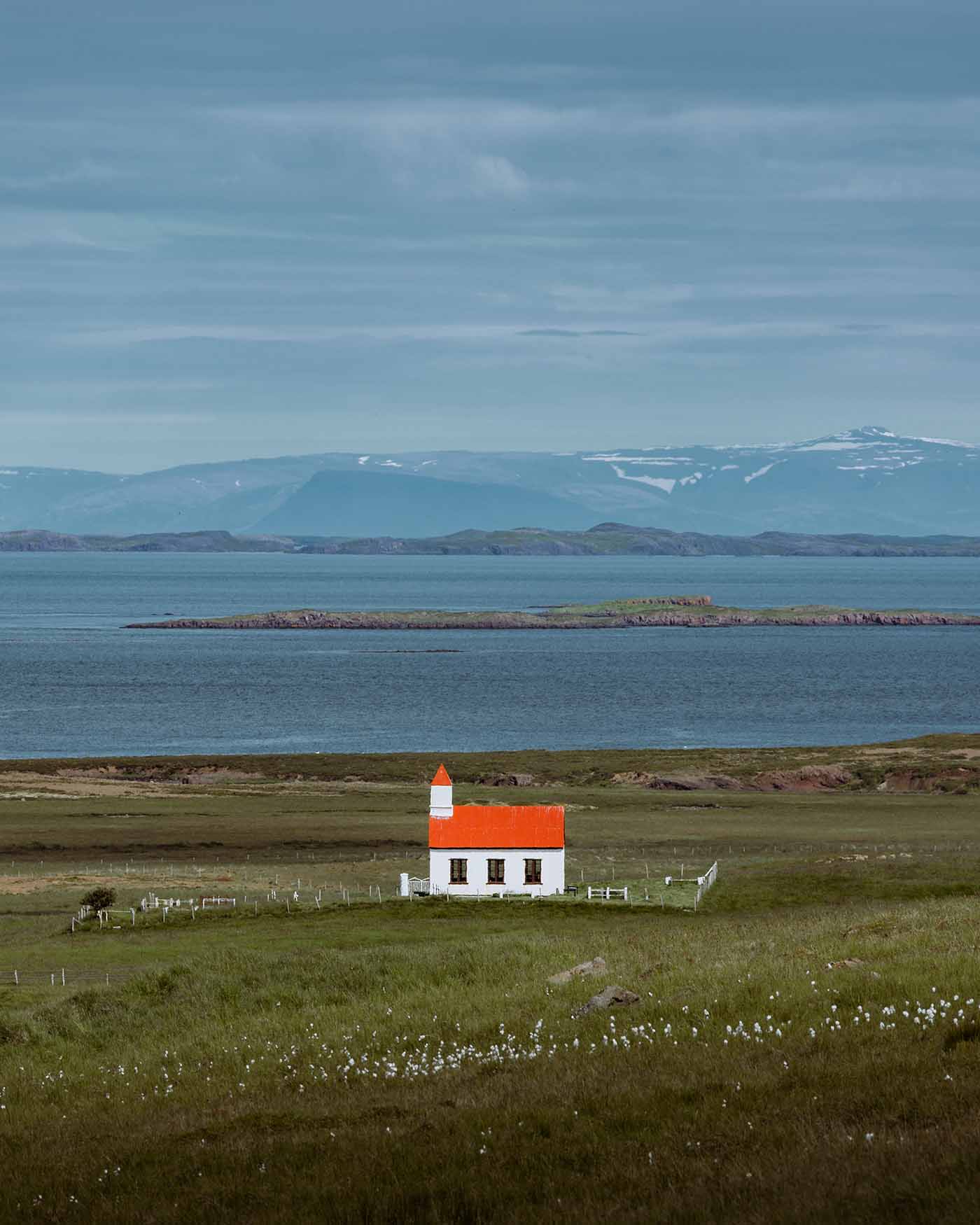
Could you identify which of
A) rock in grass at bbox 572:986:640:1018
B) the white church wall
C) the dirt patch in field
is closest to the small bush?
the white church wall

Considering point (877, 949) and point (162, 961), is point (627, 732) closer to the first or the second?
point (162, 961)

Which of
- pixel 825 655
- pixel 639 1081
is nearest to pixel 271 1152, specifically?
pixel 639 1081

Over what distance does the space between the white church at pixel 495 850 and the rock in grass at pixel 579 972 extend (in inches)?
831

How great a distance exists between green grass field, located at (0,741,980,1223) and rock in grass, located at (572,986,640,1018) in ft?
1.67

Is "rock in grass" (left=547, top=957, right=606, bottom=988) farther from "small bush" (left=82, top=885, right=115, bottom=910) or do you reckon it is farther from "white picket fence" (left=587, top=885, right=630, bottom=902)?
"small bush" (left=82, top=885, right=115, bottom=910)

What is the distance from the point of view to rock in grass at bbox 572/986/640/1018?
20.5m

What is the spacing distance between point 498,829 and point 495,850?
685 millimetres

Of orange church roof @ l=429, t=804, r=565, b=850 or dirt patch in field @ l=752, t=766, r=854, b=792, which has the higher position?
orange church roof @ l=429, t=804, r=565, b=850

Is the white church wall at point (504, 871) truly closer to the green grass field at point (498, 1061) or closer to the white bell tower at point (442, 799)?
the white bell tower at point (442, 799)

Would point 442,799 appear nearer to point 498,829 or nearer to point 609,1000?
point 498,829

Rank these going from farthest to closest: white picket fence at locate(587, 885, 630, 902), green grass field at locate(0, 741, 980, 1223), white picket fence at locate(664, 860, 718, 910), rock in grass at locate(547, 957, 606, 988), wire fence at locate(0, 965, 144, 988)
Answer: white picket fence at locate(664, 860, 718, 910), white picket fence at locate(587, 885, 630, 902), wire fence at locate(0, 965, 144, 988), rock in grass at locate(547, 957, 606, 988), green grass field at locate(0, 741, 980, 1223)

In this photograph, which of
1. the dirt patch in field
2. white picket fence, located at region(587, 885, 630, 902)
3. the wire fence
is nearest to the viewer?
the wire fence

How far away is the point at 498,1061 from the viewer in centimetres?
1794

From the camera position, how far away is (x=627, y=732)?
383ft
